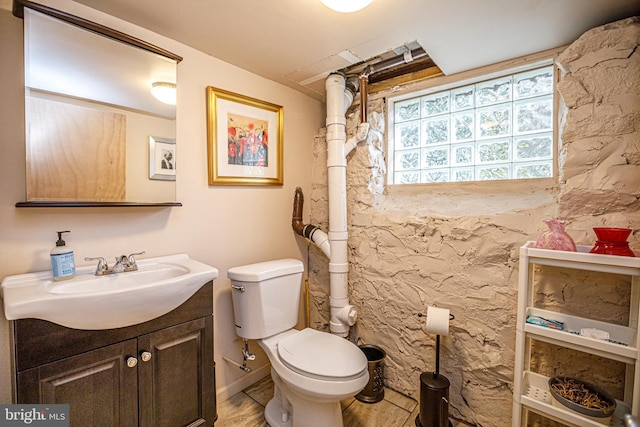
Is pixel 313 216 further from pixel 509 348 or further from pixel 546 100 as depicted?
pixel 546 100

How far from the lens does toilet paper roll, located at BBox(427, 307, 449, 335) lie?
4.98 ft

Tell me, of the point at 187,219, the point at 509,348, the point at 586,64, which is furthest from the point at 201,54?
the point at 509,348

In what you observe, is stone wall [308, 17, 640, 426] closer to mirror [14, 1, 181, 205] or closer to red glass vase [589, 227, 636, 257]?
red glass vase [589, 227, 636, 257]

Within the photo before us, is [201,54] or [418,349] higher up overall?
[201,54]

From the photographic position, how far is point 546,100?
1601 millimetres

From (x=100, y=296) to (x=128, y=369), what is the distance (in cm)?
37

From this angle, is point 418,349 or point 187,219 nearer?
point 187,219

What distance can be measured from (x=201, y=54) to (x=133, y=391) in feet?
5.64

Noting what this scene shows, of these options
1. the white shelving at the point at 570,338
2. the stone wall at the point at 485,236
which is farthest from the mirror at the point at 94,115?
the white shelving at the point at 570,338

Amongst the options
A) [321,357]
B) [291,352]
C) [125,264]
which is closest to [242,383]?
[291,352]

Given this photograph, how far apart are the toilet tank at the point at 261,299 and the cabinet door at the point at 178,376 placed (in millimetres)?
264

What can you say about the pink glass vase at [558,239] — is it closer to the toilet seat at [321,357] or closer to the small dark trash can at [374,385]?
the toilet seat at [321,357]

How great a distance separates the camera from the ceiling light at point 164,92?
1.48 metres

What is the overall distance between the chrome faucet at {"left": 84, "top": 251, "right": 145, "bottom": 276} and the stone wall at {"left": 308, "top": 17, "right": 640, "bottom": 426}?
130 centimetres
